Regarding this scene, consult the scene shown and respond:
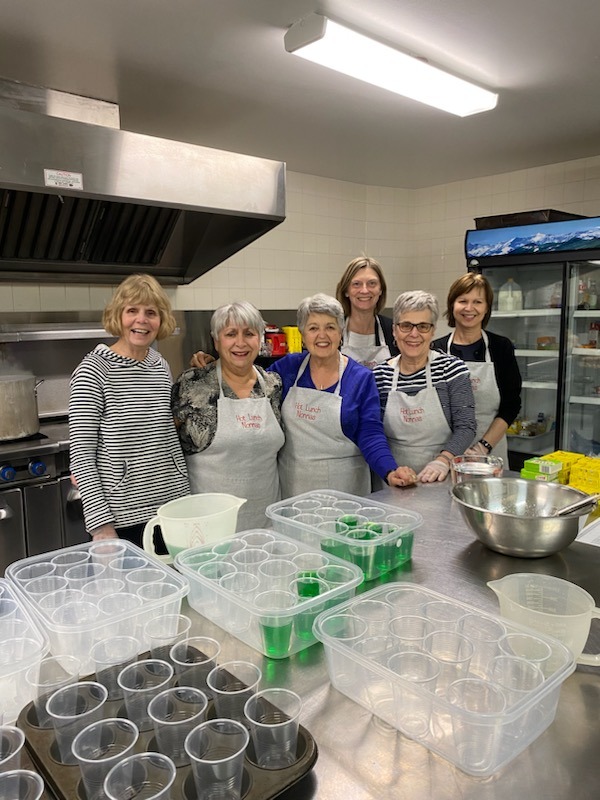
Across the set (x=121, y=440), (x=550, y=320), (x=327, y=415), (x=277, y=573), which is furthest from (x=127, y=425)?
(x=550, y=320)

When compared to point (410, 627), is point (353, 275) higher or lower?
higher

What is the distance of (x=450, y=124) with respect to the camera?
10.8 feet

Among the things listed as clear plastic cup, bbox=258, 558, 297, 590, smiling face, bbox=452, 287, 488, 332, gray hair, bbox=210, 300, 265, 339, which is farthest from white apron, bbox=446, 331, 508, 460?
clear plastic cup, bbox=258, 558, 297, 590

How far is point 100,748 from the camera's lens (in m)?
0.74

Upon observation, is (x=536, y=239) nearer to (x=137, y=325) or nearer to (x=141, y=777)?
(x=137, y=325)

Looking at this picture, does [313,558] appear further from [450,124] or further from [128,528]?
[450,124]

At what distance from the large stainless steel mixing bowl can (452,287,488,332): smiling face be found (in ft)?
4.36

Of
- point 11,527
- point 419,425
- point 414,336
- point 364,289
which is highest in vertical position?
point 364,289

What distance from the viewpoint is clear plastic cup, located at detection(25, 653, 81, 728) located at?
0.79 m

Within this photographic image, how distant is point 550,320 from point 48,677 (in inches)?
154

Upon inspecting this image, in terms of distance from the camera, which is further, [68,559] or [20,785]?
[68,559]

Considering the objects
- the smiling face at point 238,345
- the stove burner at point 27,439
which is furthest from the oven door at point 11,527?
the smiling face at point 238,345

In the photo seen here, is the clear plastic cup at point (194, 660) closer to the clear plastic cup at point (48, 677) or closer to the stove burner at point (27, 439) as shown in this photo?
the clear plastic cup at point (48, 677)

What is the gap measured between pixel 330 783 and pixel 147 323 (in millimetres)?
1505
